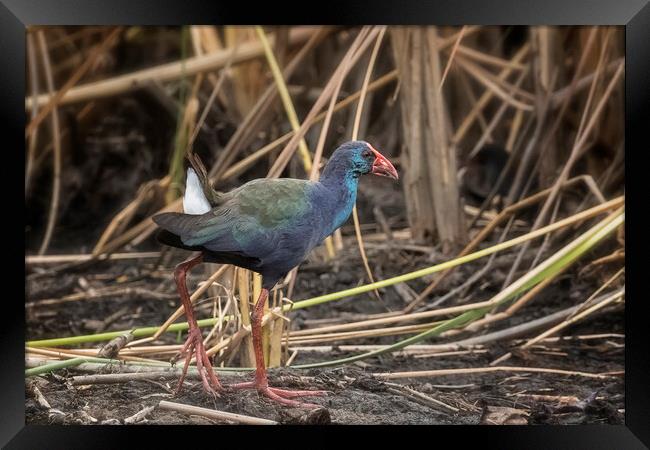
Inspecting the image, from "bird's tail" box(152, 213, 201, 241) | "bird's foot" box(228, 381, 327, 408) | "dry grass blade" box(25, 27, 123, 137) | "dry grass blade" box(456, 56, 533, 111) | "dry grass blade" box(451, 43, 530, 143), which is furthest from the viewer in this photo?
"dry grass blade" box(451, 43, 530, 143)

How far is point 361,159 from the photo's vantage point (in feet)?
8.79

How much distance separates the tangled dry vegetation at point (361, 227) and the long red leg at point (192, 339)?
8cm

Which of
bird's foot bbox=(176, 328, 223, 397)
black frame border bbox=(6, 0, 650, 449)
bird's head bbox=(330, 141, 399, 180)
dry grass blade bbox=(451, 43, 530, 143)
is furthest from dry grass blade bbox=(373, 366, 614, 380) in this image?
dry grass blade bbox=(451, 43, 530, 143)

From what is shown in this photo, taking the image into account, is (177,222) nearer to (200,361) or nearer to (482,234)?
(200,361)

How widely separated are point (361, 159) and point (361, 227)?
4.50 ft

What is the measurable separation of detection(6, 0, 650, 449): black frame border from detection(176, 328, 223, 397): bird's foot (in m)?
0.12

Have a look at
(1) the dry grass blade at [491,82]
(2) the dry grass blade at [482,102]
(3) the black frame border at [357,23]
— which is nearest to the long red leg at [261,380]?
(3) the black frame border at [357,23]

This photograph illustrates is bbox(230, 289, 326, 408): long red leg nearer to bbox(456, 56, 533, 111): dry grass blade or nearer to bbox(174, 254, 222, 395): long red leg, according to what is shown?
bbox(174, 254, 222, 395): long red leg

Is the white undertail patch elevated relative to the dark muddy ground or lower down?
elevated

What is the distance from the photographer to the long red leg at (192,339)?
2.63 metres

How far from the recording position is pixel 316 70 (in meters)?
4.32

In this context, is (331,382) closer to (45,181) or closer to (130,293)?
(130,293)

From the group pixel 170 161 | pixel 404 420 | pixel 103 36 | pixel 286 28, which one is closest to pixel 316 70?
pixel 286 28

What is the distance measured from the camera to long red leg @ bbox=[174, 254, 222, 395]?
263 cm
